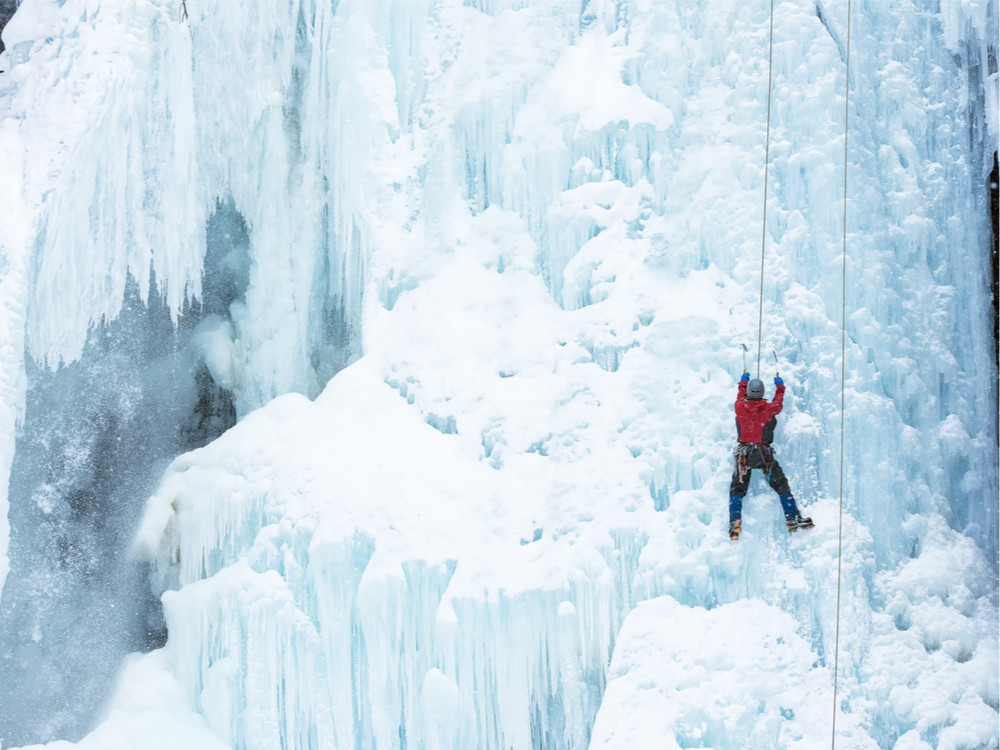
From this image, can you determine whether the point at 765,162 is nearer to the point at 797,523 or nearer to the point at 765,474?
the point at 765,474

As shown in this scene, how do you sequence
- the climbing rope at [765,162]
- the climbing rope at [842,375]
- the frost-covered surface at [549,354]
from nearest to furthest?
the climbing rope at [842,375] < the frost-covered surface at [549,354] < the climbing rope at [765,162]

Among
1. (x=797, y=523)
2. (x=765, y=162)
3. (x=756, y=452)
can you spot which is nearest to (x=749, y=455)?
(x=756, y=452)

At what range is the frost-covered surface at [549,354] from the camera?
19.4 ft

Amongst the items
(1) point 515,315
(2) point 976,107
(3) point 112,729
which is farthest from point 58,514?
(2) point 976,107

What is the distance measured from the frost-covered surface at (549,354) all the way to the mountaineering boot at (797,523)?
10 cm

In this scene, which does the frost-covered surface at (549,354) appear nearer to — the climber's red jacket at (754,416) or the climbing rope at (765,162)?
the climbing rope at (765,162)

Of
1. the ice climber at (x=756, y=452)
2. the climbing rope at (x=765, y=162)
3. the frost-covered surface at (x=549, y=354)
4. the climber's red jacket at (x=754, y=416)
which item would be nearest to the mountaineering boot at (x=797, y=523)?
the ice climber at (x=756, y=452)

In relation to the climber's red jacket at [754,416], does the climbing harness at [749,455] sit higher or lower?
lower

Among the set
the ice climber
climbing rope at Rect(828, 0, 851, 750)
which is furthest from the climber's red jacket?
climbing rope at Rect(828, 0, 851, 750)

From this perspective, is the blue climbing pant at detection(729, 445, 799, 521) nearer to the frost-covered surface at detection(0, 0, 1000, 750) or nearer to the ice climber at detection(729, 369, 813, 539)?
the ice climber at detection(729, 369, 813, 539)

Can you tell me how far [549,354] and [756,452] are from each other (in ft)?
4.55

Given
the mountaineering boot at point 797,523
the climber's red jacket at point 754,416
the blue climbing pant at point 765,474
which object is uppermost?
the climber's red jacket at point 754,416

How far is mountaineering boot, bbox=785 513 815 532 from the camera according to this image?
5793 mm

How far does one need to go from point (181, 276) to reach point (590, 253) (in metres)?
2.74
